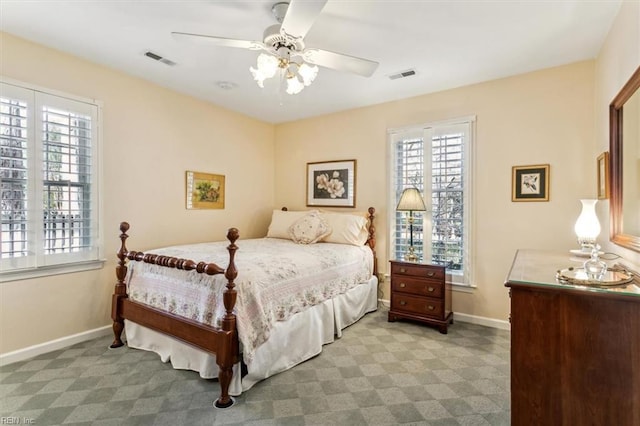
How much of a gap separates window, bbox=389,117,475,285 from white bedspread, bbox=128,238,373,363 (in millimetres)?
1054

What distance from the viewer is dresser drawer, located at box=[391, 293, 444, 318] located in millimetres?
3246

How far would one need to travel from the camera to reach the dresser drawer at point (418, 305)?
3.25m

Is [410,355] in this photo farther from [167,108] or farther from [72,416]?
[167,108]

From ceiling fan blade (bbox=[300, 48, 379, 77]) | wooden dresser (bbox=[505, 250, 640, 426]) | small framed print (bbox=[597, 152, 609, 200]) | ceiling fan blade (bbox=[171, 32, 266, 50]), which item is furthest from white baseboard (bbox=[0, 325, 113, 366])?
small framed print (bbox=[597, 152, 609, 200])

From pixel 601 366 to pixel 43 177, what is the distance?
12.6 feet

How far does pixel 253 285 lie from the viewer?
2.19 m

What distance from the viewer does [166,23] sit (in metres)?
2.36

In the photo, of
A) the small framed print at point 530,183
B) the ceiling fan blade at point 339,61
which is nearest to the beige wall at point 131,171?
the ceiling fan blade at point 339,61

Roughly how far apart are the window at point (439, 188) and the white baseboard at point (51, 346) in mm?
3325

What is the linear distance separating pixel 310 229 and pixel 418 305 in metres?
1.50

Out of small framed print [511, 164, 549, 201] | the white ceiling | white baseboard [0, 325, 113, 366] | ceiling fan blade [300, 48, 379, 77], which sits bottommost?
white baseboard [0, 325, 113, 366]

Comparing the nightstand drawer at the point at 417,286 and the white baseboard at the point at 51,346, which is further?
the nightstand drawer at the point at 417,286

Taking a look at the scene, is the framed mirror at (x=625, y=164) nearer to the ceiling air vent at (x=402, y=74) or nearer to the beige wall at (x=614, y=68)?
Result: the beige wall at (x=614, y=68)

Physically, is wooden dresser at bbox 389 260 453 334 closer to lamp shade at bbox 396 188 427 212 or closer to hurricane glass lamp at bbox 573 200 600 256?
lamp shade at bbox 396 188 427 212
